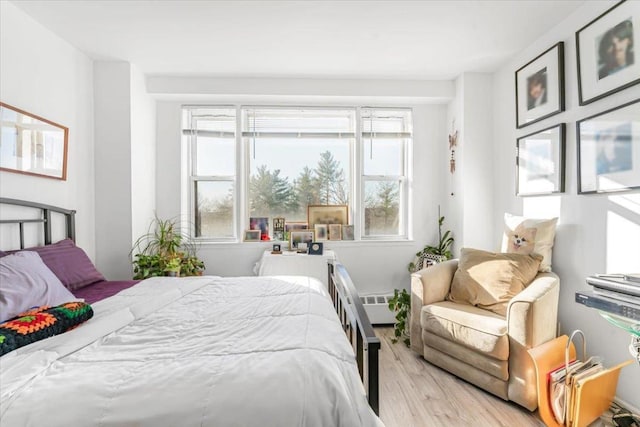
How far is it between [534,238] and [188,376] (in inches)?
99.6

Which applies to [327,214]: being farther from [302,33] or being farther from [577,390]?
[577,390]

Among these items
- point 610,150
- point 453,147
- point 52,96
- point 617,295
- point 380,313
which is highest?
point 52,96

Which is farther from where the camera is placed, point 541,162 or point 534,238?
point 541,162

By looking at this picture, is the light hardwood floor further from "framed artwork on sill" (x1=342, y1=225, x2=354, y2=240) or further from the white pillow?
the white pillow

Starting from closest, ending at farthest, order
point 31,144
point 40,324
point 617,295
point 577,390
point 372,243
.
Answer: point 40,324 → point 617,295 → point 577,390 → point 31,144 → point 372,243

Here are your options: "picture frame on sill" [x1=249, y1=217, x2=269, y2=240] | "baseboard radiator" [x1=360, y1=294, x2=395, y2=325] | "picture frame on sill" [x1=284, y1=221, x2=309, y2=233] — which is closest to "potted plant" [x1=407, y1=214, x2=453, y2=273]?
"baseboard radiator" [x1=360, y1=294, x2=395, y2=325]

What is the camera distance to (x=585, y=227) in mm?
2242

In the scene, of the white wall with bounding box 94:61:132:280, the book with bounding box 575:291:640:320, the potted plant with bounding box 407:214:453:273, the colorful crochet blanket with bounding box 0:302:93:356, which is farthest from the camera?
the potted plant with bounding box 407:214:453:273

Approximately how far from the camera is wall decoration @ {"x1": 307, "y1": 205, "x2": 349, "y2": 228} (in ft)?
12.3

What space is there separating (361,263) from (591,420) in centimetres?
218

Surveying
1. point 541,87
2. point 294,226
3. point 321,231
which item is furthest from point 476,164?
point 294,226

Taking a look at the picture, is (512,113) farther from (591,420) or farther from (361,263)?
(591,420)

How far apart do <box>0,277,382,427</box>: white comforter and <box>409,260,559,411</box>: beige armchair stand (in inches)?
51.1

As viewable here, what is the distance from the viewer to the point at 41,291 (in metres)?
1.60
